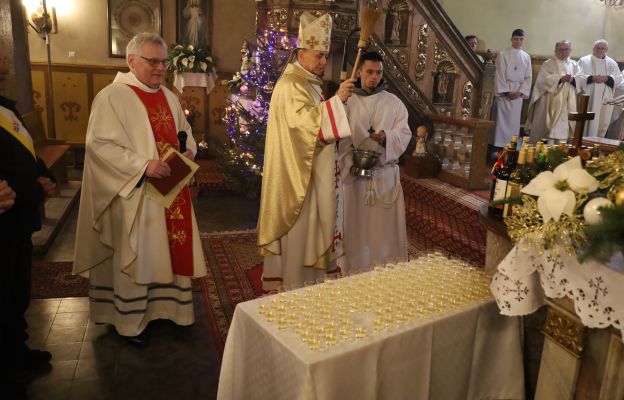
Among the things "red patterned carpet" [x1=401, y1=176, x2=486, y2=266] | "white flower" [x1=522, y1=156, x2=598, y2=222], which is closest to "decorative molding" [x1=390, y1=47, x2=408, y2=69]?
"red patterned carpet" [x1=401, y1=176, x2=486, y2=266]

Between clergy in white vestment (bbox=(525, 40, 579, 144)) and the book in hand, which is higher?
clergy in white vestment (bbox=(525, 40, 579, 144))

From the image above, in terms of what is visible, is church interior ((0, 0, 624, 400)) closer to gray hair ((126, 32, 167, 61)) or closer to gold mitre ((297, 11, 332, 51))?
gold mitre ((297, 11, 332, 51))

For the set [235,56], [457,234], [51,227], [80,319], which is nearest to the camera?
[80,319]

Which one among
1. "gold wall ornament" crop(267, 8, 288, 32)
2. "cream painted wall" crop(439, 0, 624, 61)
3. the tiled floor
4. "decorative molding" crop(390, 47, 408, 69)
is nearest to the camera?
the tiled floor

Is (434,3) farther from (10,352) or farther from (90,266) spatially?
(10,352)

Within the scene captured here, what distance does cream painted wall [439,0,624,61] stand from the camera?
13.2m

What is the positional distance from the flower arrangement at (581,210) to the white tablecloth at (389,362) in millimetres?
539

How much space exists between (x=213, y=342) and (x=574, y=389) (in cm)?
257

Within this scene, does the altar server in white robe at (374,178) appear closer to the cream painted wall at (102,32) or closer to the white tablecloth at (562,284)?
the white tablecloth at (562,284)

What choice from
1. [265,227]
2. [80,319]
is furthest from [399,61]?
[80,319]

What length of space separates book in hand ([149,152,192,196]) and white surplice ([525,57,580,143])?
891cm

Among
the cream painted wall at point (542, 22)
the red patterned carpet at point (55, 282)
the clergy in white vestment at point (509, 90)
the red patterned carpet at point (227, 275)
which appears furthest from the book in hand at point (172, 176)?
the cream painted wall at point (542, 22)

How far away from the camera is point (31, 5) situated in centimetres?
973

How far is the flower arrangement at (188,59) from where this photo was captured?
420 inches
